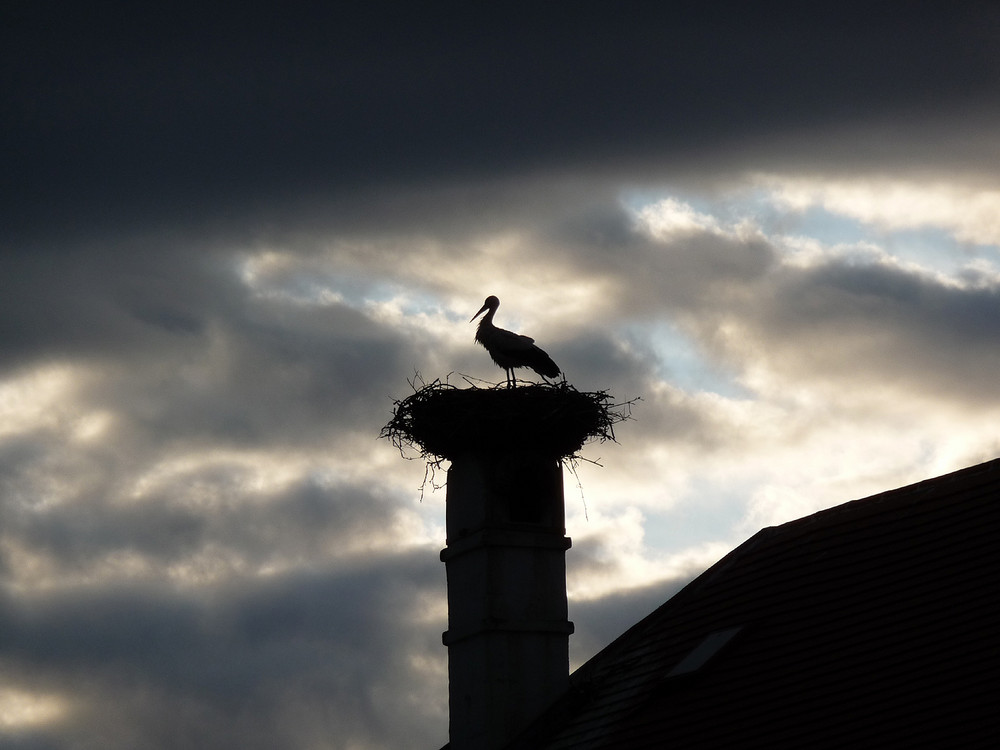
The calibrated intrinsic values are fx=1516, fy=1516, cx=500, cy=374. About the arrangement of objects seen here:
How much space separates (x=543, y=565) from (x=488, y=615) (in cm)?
86

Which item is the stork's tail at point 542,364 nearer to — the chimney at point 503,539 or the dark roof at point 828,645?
the chimney at point 503,539

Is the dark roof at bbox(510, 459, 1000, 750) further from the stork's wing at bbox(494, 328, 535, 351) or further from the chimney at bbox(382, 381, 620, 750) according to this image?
the stork's wing at bbox(494, 328, 535, 351)

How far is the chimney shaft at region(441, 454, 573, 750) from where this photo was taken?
15.4m

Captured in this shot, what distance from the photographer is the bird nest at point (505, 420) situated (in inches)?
633

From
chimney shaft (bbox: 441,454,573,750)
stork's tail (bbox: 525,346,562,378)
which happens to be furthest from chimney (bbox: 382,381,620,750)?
stork's tail (bbox: 525,346,562,378)

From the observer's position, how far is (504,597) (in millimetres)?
15609

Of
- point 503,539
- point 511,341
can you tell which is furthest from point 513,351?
point 503,539

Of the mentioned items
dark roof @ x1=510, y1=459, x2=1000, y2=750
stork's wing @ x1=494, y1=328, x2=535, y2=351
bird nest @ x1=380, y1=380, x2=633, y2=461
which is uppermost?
stork's wing @ x1=494, y1=328, x2=535, y2=351

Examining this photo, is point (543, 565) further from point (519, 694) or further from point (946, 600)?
point (946, 600)

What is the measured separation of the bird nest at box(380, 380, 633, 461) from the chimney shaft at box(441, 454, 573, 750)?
0.18m

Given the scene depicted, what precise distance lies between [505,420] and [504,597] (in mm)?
1862

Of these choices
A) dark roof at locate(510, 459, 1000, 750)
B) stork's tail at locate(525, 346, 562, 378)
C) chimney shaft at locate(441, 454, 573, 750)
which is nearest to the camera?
dark roof at locate(510, 459, 1000, 750)

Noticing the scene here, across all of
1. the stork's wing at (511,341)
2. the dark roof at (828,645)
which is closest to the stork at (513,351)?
the stork's wing at (511,341)

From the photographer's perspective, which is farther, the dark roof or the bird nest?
the bird nest
